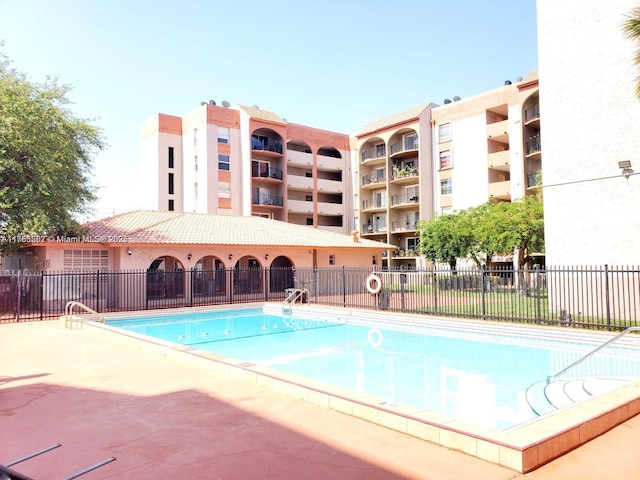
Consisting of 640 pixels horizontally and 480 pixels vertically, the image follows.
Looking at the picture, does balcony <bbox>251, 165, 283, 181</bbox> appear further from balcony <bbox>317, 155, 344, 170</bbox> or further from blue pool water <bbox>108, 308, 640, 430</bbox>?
Result: blue pool water <bbox>108, 308, 640, 430</bbox>

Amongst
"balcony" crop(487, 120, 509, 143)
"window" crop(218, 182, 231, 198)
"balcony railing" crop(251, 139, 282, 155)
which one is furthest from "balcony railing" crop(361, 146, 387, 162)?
"window" crop(218, 182, 231, 198)

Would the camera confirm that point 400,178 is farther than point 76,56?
Yes

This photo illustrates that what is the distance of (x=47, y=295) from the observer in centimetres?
2072

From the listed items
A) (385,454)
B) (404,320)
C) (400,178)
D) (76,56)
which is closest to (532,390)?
(385,454)

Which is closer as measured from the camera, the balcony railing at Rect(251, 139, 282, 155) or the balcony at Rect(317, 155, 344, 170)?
the balcony railing at Rect(251, 139, 282, 155)

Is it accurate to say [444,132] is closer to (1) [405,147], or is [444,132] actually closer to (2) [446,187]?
(1) [405,147]

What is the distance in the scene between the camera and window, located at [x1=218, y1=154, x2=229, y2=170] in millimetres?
44781

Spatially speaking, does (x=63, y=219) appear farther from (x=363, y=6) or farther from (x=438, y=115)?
(x=438, y=115)

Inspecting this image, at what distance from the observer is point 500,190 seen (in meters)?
39.2

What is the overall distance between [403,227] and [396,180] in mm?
4574

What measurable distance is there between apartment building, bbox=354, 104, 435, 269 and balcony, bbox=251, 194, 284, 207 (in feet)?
28.7

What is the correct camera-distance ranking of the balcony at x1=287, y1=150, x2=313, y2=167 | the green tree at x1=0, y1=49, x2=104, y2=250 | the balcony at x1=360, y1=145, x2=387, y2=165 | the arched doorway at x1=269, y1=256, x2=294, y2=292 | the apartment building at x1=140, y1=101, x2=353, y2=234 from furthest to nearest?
the balcony at x1=360, y1=145, x2=387, y2=165 < the balcony at x1=287, y1=150, x2=313, y2=167 < the apartment building at x1=140, y1=101, x2=353, y2=234 < the arched doorway at x1=269, y1=256, x2=294, y2=292 < the green tree at x1=0, y1=49, x2=104, y2=250

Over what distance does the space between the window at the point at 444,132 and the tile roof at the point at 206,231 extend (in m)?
15.1

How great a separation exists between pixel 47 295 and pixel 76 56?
12361 mm
